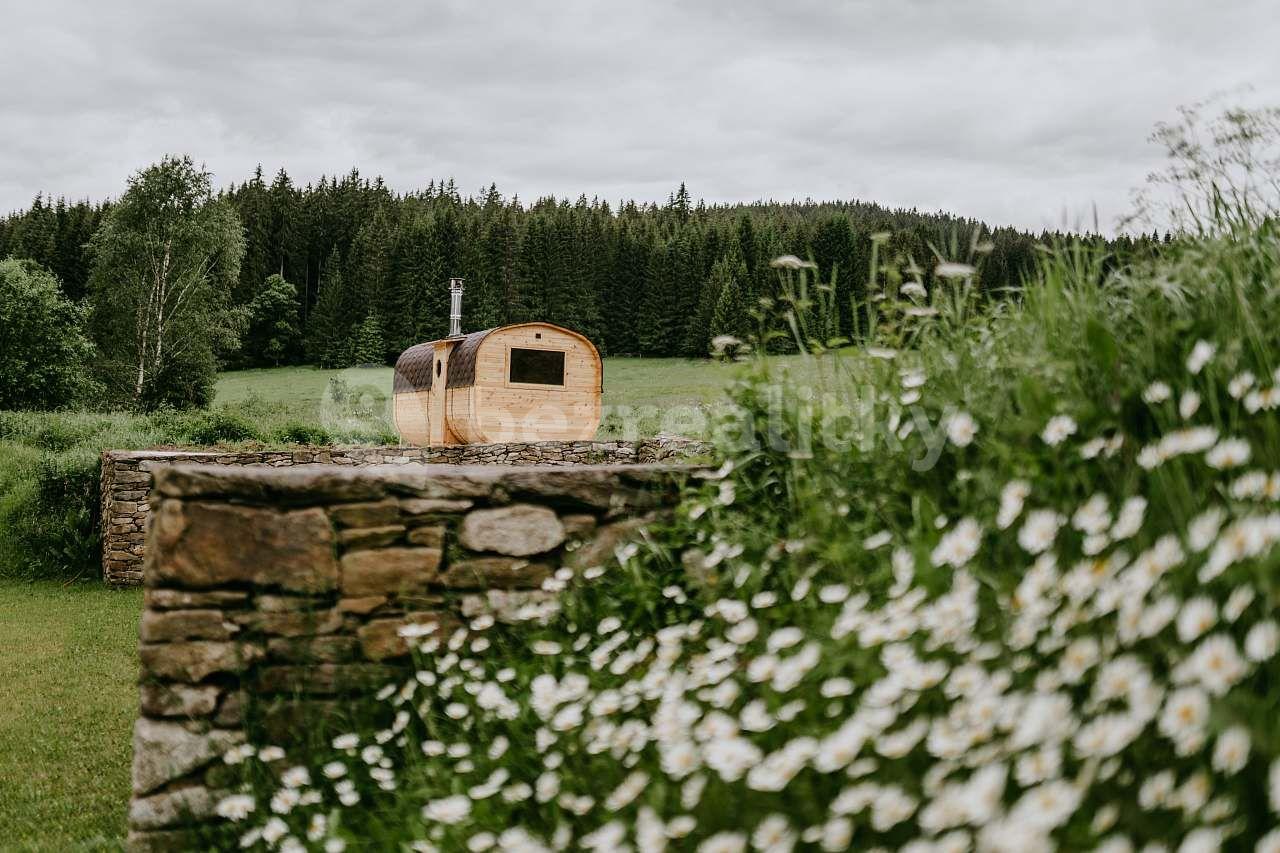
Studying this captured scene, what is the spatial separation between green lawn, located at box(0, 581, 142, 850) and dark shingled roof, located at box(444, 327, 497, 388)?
7408mm

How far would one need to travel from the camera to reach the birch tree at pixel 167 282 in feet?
91.4

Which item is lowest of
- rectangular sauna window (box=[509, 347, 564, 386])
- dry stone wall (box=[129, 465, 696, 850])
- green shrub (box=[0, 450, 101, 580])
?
green shrub (box=[0, 450, 101, 580])

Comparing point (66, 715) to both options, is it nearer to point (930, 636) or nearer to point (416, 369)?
point (930, 636)

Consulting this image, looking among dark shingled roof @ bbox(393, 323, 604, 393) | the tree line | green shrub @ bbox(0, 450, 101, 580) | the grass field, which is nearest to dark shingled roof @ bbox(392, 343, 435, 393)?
dark shingled roof @ bbox(393, 323, 604, 393)

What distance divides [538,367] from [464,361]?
138 cm

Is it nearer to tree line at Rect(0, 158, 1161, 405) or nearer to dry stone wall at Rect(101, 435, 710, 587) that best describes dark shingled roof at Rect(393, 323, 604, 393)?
dry stone wall at Rect(101, 435, 710, 587)

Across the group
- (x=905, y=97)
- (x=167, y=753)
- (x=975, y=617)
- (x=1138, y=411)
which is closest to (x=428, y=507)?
(x=167, y=753)

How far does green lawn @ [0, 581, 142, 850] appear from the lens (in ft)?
13.3

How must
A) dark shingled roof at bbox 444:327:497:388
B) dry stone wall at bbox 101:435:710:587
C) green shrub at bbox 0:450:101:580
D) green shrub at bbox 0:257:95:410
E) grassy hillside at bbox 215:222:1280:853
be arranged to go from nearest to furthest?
grassy hillside at bbox 215:222:1280:853 < dry stone wall at bbox 101:435:710:587 < green shrub at bbox 0:450:101:580 < dark shingled roof at bbox 444:327:497:388 < green shrub at bbox 0:257:95:410

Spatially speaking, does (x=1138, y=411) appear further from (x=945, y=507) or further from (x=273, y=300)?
(x=273, y=300)

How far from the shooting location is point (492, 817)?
232cm

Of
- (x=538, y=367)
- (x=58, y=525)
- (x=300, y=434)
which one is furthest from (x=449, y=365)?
(x=58, y=525)

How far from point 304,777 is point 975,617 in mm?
2139

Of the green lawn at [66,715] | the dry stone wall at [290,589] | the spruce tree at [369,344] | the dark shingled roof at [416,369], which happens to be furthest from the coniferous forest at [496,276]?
the dry stone wall at [290,589]
